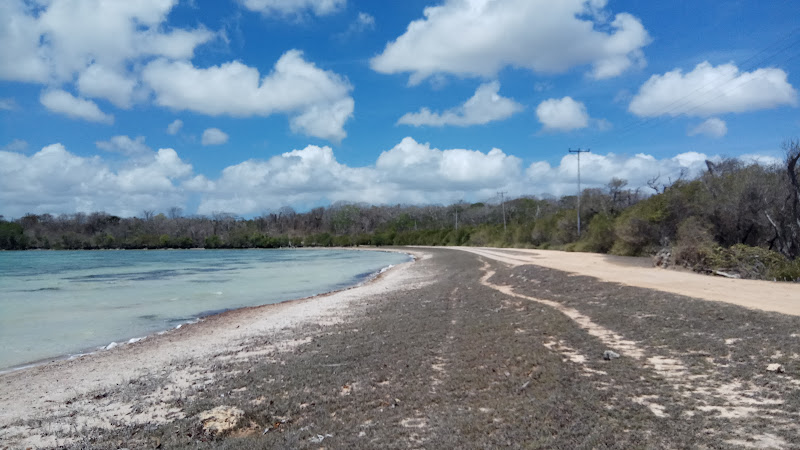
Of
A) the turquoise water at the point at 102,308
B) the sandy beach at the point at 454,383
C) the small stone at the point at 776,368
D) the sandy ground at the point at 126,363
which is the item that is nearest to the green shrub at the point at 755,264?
the sandy beach at the point at 454,383

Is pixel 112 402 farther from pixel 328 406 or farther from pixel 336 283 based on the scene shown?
pixel 336 283

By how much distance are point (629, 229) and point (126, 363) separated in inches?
→ 1088

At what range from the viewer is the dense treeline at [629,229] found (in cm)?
1862

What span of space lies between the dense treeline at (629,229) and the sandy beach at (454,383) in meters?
8.22

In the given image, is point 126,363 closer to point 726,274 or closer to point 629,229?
point 726,274

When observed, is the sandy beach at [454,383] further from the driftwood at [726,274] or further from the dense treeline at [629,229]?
the dense treeline at [629,229]

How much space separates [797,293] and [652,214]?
626 inches

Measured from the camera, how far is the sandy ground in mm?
6879

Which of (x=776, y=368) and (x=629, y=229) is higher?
(x=629, y=229)

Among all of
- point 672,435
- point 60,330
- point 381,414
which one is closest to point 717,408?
point 672,435

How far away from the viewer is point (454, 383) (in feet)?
20.7

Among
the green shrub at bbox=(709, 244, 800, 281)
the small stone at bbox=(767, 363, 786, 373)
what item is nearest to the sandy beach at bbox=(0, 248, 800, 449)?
the small stone at bbox=(767, 363, 786, 373)

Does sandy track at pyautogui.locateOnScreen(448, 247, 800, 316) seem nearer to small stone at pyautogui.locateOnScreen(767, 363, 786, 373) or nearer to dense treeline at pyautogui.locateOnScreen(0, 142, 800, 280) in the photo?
dense treeline at pyautogui.locateOnScreen(0, 142, 800, 280)

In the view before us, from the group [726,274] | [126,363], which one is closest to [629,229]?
[726,274]
